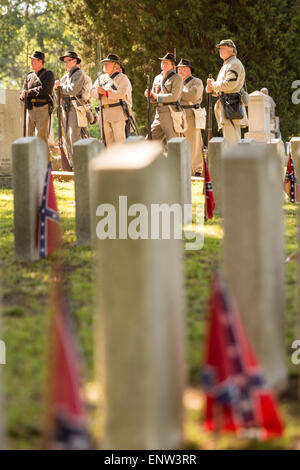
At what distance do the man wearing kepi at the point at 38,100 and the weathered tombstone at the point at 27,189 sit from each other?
7.45 meters

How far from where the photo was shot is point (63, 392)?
3.40m

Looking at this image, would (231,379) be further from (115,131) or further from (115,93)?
(115,131)

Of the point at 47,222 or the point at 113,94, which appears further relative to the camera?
the point at 113,94

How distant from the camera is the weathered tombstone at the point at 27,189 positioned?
7836 millimetres

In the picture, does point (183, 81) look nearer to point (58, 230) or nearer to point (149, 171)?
point (58, 230)

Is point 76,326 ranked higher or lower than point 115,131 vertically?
lower

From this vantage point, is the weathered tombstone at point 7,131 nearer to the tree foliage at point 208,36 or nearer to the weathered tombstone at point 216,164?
the weathered tombstone at point 216,164

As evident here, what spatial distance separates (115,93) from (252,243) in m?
12.0

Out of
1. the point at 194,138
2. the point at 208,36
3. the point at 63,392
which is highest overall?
the point at 208,36

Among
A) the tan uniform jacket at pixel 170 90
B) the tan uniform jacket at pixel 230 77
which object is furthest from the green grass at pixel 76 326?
the tan uniform jacket at pixel 170 90

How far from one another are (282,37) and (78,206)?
17127 millimetres

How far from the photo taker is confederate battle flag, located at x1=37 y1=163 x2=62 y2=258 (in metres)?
8.02

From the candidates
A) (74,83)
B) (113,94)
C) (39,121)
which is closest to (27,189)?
(39,121)

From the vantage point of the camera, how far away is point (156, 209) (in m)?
4.15
